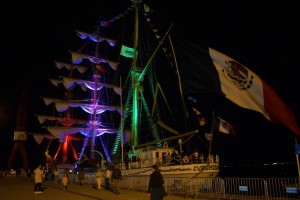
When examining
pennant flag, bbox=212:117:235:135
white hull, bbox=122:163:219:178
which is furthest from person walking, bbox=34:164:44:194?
pennant flag, bbox=212:117:235:135

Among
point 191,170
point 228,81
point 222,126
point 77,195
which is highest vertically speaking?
point 228,81

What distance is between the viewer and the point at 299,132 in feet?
27.8

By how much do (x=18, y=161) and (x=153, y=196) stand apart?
376 ft

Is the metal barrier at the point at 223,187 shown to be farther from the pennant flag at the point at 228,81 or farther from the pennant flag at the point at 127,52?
the pennant flag at the point at 127,52

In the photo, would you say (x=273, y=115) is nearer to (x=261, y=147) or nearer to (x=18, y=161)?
(x=261, y=147)

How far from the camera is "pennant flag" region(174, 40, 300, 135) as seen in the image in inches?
347

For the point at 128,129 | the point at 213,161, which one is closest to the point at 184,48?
the point at 213,161

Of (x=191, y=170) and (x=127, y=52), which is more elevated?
(x=127, y=52)

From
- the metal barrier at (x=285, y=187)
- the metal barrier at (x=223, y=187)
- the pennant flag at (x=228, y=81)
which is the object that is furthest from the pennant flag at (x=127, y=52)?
the pennant flag at (x=228, y=81)

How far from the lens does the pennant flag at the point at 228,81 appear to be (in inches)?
347

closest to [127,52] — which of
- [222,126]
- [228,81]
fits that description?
[222,126]

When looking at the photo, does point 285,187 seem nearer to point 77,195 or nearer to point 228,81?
point 228,81

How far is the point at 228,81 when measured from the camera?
9555 millimetres

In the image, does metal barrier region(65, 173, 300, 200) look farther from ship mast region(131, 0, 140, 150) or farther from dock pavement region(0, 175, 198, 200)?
ship mast region(131, 0, 140, 150)
